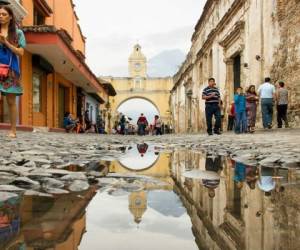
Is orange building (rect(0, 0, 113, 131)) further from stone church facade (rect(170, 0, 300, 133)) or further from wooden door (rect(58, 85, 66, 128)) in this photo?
stone church facade (rect(170, 0, 300, 133))

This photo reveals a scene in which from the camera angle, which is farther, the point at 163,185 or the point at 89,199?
the point at 163,185

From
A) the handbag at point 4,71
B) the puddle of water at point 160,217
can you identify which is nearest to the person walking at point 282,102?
the handbag at point 4,71

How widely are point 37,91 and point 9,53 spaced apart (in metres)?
10.6

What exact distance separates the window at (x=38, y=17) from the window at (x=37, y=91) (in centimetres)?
211

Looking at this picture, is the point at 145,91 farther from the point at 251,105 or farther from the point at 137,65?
the point at 251,105

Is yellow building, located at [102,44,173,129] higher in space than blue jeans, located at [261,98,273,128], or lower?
higher

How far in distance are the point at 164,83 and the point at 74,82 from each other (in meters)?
27.3

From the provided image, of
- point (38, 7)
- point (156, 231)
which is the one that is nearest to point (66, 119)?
point (38, 7)

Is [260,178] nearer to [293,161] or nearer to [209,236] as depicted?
[293,161]

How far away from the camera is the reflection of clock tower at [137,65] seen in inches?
2151

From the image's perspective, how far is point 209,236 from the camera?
3.70ft

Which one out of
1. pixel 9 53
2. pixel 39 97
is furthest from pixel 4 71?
pixel 39 97

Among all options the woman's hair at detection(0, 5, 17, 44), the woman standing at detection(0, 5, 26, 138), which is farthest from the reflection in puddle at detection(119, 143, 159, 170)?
Answer: the woman's hair at detection(0, 5, 17, 44)

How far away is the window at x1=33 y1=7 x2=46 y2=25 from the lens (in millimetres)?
15292
